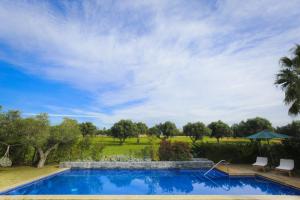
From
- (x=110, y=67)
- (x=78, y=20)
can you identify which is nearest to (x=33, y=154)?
(x=110, y=67)

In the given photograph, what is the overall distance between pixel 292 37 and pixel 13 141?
55.4ft

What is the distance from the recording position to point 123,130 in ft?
151

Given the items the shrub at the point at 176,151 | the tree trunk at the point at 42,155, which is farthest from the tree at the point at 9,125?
the shrub at the point at 176,151

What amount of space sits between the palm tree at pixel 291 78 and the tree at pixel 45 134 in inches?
543

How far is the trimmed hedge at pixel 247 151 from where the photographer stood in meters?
13.5

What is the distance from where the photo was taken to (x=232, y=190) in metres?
10.0

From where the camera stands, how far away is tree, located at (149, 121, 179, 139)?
49531mm

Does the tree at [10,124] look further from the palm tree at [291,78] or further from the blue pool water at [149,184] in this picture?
the palm tree at [291,78]

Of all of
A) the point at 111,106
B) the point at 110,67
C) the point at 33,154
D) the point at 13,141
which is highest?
the point at 110,67

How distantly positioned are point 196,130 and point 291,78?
3536 cm

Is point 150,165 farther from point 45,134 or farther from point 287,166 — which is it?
point 287,166

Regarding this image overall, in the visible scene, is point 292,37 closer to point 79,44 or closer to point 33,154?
point 79,44

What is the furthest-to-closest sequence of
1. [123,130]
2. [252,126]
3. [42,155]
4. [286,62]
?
1. [252,126]
2. [123,130]
3. [42,155]
4. [286,62]

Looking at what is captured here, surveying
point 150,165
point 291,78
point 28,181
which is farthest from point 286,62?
point 28,181
